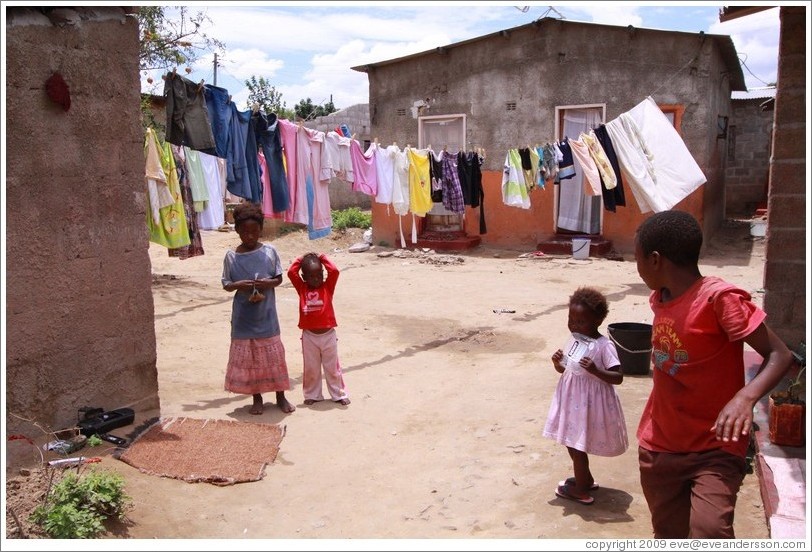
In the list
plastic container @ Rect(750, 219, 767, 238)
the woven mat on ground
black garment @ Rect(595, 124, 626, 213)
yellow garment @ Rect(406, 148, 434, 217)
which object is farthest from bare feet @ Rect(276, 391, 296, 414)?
plastic container @ Rect(750, 219, 767, 238)

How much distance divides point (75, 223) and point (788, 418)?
4.29m

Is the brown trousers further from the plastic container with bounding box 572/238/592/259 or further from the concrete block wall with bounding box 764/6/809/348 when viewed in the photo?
the plastic container with bounding box 572/238/592/259

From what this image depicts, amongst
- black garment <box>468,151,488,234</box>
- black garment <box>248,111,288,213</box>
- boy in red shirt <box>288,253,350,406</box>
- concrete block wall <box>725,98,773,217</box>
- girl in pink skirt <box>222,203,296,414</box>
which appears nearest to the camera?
girl in pink skirt <box>222,203,296,414</box>

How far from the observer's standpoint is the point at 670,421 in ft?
8.25

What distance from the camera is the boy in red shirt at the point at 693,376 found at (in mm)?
2293

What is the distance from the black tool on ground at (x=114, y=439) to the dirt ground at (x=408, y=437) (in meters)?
0.07

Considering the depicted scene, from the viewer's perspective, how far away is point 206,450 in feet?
14.8

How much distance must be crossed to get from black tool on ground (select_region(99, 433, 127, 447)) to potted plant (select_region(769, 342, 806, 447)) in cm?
384

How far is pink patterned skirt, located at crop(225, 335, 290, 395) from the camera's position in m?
5.25

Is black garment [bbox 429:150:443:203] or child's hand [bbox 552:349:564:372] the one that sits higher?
black garment [bbox 429:150:443:203]

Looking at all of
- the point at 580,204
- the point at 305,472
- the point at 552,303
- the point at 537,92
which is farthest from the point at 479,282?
the point at 305,472

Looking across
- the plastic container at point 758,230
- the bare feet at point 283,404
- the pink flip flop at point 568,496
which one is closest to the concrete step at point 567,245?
the plastic container at point 758,230

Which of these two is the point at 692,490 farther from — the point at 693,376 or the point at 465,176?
the point at 465,176

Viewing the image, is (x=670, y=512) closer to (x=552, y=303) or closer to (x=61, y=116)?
(x=61, y=116)
